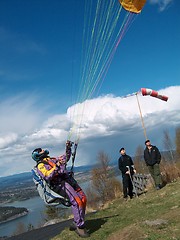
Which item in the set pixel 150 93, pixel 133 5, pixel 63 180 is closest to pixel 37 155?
pixel 63 180

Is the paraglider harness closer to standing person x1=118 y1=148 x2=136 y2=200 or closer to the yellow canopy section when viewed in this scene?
the yellow canopy section

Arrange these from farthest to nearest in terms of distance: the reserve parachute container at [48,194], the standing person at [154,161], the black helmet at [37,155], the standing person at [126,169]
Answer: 1. the standing person at [126,169]
2. the standing person at [154,161]
3. the black helmet at [37,155]
4. the reserve parachute container at [48,194]

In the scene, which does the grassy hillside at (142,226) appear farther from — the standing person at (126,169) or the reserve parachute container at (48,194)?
the standing person at (126,169)

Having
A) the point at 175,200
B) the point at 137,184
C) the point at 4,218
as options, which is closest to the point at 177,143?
the point at 137,184

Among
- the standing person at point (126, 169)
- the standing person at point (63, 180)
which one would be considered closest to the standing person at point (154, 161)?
the standing person at point (126, 169)

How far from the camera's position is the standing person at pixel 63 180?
6930 mm

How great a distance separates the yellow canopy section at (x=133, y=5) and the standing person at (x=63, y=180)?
165 inches

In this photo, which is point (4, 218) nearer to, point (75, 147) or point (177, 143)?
point (177, 143)

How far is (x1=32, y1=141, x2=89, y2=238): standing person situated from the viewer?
6.93 m

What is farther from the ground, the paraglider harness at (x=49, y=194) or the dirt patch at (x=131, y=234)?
the paraglider harness at (x=49, y=194)

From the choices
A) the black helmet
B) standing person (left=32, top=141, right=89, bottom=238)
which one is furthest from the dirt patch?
the black helmet

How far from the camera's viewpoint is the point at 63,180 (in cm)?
727

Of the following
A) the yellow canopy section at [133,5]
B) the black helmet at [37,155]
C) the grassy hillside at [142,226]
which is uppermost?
the yellow canopy section at [133,5]

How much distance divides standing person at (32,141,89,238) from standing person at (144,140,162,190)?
6042 millimetres
